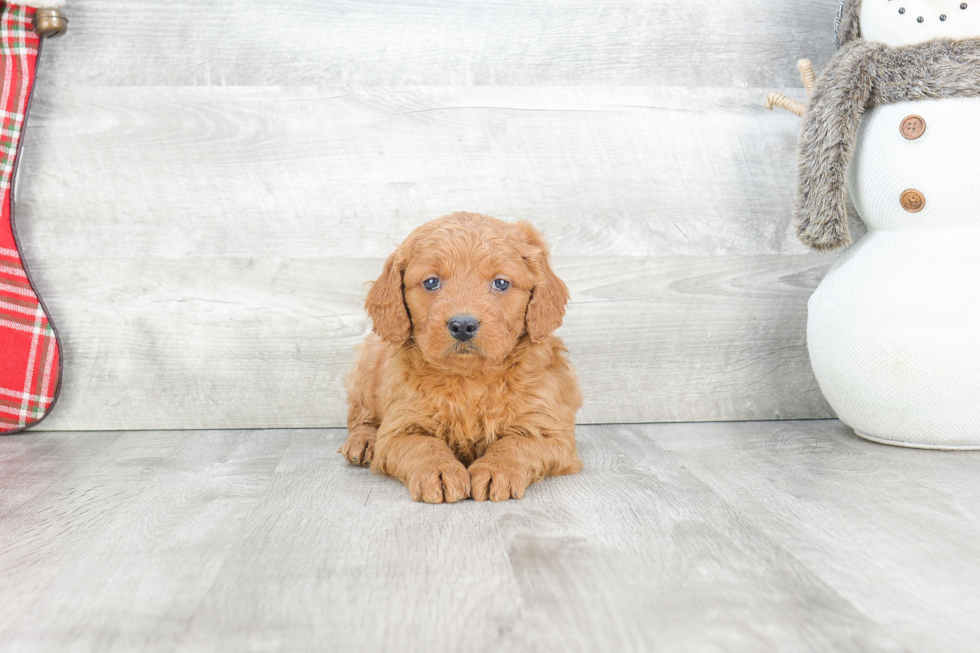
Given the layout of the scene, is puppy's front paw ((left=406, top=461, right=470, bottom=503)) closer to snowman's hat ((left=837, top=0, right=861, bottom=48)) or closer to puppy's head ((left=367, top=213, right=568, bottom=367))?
puppy's head ((left=367, top=213, right=568, bottom=367))

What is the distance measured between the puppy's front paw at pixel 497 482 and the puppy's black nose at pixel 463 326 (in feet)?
0.97

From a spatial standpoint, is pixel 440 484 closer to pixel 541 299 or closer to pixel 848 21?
pixel 541 299

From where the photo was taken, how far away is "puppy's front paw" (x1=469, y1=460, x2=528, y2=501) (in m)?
1.75

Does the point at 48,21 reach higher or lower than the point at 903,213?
higher

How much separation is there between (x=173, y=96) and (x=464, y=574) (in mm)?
1822

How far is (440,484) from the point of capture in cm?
175

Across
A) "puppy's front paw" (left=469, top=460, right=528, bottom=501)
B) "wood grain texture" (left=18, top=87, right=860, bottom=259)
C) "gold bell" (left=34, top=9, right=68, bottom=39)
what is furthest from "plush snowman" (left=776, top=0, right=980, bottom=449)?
"gold bell" (left=34, top=9, right=68, bottom=39)

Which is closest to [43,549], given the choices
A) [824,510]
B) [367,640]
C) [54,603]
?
[54,603]

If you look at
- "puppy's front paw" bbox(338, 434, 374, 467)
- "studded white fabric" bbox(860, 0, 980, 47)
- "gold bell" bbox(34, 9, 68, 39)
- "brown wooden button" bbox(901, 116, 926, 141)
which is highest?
"studded white fabric" bbox(860, 0, 980, 47)

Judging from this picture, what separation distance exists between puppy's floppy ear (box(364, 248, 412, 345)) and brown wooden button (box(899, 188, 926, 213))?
1348 mm

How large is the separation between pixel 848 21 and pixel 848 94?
281 millimetres

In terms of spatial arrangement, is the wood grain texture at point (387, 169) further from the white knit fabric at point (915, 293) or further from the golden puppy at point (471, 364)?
the golden puppy at point (471, 364)

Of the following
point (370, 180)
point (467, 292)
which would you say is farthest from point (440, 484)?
point (370, 180)

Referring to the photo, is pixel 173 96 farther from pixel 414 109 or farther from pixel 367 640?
pixel 367 640
